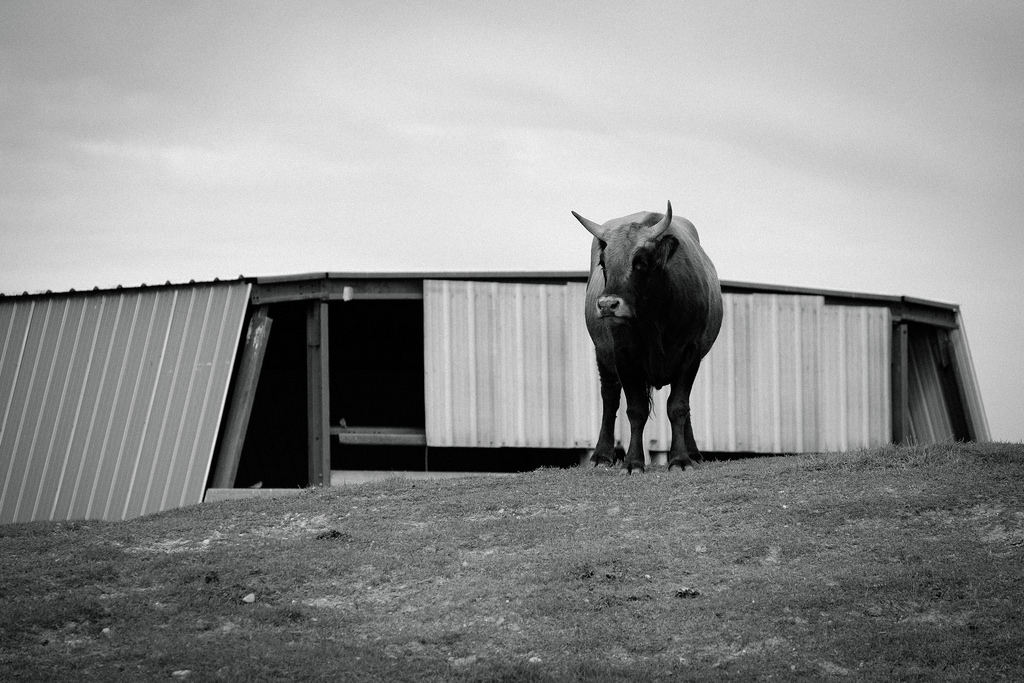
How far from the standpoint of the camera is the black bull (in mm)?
13984

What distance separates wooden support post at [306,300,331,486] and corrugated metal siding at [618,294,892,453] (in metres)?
5.85

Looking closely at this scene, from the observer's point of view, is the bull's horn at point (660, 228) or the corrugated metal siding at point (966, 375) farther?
the corrugated metal siding at point (966, 375)

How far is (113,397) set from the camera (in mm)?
20078

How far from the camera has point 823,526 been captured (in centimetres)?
1130

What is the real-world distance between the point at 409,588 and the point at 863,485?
476cm

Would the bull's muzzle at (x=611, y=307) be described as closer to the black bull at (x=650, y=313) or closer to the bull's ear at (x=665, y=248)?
the black bull at (x=650, y=313)

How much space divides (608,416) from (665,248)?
2.75 meters

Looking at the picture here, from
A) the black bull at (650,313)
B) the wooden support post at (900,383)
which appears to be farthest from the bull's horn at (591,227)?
the wooden support post at (900,383)

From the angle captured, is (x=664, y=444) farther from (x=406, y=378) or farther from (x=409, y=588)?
(x=409, y=588)

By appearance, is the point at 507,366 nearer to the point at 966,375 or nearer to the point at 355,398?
the point at 355,398

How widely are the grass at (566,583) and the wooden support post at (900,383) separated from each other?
10781 mm

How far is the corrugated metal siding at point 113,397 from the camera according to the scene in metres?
19.1

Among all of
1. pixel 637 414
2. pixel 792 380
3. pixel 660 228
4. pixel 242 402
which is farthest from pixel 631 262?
pixel 792 380

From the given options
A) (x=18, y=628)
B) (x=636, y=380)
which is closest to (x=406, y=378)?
(x=636, y=380)
